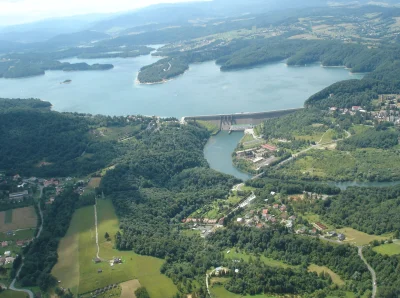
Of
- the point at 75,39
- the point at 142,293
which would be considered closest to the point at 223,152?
the point at 142,293

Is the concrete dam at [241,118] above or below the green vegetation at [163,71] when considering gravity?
below

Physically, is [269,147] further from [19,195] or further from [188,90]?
[188,90]

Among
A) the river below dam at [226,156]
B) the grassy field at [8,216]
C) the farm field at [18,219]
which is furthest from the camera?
the river below dam at [226,156]

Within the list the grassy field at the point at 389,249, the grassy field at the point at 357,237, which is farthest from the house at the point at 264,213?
the grassy field at the point at 389,249

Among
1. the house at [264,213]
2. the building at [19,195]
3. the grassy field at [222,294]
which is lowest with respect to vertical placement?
the grassy field at [222,294]

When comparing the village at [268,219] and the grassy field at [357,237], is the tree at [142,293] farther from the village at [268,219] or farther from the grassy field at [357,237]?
the grassy field at [357,237]

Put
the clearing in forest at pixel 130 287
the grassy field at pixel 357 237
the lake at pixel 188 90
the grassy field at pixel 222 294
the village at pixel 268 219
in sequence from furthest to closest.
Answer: the lake at pixel 188 90
the village at pixel 268 219
the grassy field at pixel 357 237
the clearing in forest at pixel 130 287
the grassy field at pixel 222 294

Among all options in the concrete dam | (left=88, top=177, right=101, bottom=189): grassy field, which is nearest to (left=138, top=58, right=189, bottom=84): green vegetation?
the concrete dam
